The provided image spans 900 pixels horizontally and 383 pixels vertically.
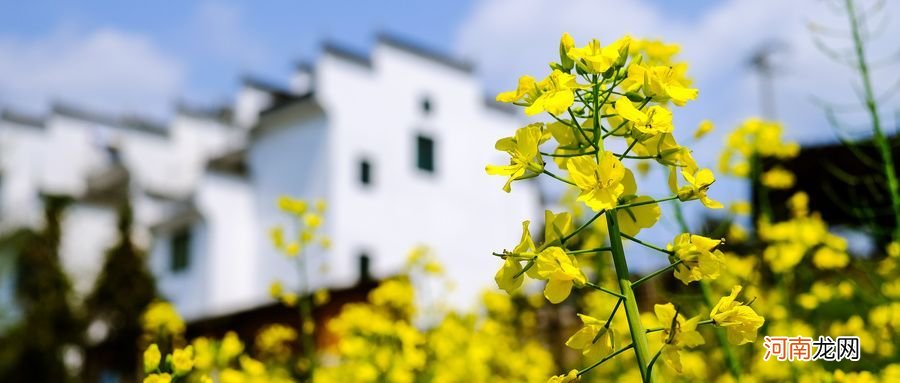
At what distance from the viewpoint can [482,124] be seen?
62.0ft

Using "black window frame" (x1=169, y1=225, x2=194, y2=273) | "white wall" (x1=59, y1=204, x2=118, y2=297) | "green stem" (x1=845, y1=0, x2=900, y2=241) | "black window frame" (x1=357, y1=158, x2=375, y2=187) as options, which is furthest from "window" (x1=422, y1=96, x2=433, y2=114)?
"green stem" (x1=845, y1=0, x2=900, y2=241)

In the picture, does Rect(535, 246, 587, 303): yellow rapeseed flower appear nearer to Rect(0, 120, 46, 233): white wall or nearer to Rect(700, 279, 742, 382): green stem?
Rect(700, 279, 742, 382): green stem

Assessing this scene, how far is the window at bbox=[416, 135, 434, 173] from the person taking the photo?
57.9 ft

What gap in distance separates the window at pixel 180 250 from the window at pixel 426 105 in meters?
5.20

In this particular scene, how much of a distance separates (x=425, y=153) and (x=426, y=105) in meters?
0.94

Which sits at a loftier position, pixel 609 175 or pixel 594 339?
pixel 609 175

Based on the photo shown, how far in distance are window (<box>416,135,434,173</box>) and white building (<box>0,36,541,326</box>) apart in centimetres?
3

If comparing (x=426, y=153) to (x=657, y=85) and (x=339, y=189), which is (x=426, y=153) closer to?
(x=339, y=189)

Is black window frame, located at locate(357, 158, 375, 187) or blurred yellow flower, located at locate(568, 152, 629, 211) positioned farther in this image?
black window frame, located at locate(357, 158, 375, 187)

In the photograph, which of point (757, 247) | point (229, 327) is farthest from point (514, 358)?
point (229, 327)

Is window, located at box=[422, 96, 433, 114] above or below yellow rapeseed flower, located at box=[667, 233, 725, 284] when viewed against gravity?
above

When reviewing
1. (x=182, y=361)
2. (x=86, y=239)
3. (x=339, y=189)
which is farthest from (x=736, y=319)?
(x=86, y=239)

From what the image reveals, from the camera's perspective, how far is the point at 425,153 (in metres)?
17.8

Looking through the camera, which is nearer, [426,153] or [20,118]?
[426,153]
